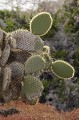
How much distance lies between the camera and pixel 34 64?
22.7ft

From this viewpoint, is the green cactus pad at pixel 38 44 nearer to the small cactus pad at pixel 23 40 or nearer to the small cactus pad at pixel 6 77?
the small cactus pad at pixel 23 40

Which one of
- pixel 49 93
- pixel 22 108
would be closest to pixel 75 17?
pixel 49 93

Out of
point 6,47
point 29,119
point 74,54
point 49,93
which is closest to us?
point 6,47

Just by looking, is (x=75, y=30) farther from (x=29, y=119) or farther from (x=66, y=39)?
(x=29, y=119)

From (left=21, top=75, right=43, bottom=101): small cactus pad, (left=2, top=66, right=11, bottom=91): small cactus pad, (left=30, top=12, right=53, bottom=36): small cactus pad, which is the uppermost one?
(left=30, top=12, right=53, bottom=36): small cactus pad

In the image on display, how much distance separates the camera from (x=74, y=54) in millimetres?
15055

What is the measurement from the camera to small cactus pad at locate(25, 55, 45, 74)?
22.2 feet

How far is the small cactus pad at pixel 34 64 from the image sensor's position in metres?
6.77

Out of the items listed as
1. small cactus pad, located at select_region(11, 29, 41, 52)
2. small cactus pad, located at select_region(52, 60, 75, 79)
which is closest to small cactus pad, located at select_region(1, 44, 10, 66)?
small cactus pad, located at select_region(11, 29, 41, 52)

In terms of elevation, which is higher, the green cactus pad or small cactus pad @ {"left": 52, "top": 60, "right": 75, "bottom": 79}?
the green cactus pad

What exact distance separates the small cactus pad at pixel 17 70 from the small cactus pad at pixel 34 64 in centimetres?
9

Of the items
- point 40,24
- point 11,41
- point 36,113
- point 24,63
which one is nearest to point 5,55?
point 11,41

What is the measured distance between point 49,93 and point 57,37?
2.59 meters

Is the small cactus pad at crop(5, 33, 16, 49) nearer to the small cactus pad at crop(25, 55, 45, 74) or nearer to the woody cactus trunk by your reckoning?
the woody cactus trunk
